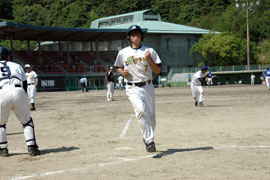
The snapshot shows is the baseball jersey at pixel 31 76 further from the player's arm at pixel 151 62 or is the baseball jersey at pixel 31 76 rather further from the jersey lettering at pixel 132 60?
the player's arm at pixel 151 62

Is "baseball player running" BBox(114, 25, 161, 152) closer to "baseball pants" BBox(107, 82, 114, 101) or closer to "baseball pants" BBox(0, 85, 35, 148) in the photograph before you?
"baseball pants" BBox(0, 85, 35, 148)

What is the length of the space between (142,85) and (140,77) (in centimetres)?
16

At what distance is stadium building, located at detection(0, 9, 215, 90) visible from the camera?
6284 centimetres

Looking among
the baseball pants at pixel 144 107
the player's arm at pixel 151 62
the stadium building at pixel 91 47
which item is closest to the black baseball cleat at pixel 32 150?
the baseball pants at pixel 144 107

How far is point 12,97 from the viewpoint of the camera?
7664 millimetres

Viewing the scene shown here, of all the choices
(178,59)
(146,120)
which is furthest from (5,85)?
(178,59)

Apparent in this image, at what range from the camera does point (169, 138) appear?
9680 millimetres

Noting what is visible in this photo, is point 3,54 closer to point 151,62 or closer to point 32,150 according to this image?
point 32,150

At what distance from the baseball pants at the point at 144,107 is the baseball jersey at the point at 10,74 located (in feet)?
6.91

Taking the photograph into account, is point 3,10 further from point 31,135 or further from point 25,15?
point 31,135

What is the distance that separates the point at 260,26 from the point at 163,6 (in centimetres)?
3374

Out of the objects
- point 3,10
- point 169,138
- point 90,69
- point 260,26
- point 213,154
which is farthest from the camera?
point 3,10

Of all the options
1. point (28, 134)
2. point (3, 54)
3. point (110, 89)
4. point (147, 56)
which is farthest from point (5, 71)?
point (110, 89)

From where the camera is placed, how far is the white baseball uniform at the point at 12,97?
7.66 m
